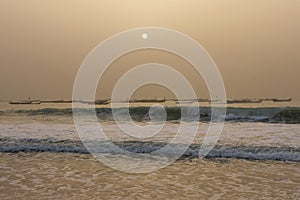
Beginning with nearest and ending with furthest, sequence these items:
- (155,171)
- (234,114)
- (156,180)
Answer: (156,180)
(155,171)
(234,114)

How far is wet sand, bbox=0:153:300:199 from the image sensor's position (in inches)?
239

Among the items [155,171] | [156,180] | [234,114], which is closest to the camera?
[156,180]

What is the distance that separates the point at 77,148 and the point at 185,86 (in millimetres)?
20366

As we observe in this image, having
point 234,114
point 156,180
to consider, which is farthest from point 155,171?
point 234,114

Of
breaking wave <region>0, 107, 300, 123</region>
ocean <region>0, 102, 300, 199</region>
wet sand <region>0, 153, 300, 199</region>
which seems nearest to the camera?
wet sand <region>0, 153, 300, 199</region>

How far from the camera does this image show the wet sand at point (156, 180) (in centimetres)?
607

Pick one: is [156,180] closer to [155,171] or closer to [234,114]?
[155,171]

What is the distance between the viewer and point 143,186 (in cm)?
669

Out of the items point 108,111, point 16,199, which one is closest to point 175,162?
point 16,199

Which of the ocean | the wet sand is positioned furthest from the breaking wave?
the wet sand

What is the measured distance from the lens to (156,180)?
23.3ft

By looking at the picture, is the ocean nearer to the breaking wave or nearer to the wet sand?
the wet sand

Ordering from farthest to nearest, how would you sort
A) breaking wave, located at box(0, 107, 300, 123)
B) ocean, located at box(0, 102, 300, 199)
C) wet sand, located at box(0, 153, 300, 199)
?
breaking wave, located at box(0, 107, 300, 123) < ocean, located at box(0, 102, 300, 199) < wet sand, located at box(0, 153, 300, 199)

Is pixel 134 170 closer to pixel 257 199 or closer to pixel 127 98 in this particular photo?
pixel 257 199
